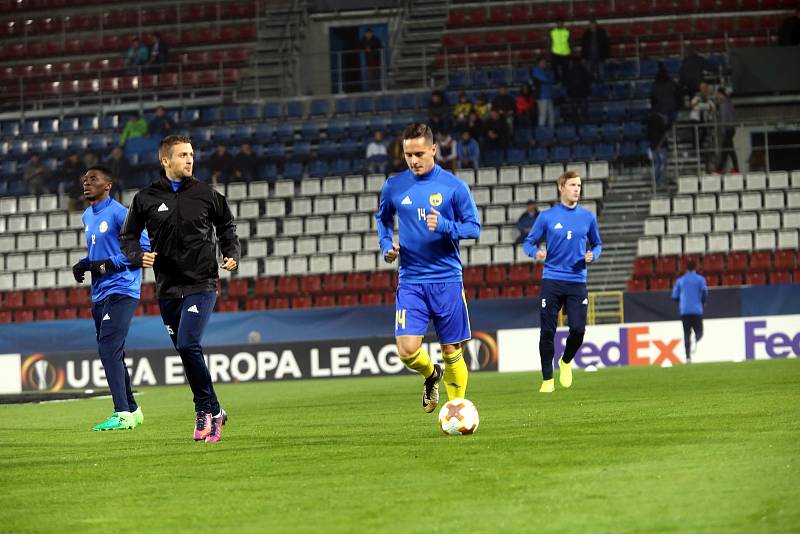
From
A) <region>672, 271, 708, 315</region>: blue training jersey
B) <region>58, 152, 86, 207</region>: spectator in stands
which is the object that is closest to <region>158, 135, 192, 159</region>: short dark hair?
<region>672, 271, 708, 315</region>: blue training jersey

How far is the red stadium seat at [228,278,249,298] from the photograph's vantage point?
31.8 metres

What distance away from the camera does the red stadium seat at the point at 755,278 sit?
29.3 meters

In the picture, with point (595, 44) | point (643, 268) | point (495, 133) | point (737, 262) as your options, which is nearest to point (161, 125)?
point (495, 133)

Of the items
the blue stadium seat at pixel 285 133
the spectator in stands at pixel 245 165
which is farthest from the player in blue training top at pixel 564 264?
the blue stadium seat at pixel 285 133

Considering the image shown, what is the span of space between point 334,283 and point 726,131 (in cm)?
1029

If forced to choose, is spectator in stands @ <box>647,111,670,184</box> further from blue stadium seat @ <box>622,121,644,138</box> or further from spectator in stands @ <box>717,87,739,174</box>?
spectator in stands @ <box>717,87,739,174</box>

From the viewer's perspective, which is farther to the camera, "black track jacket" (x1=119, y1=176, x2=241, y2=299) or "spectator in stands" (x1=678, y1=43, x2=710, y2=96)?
"spectator in stands" (x1=678, y1=43, x2=710, y2=96)

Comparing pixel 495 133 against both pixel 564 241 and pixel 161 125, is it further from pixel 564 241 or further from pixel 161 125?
pixel 564 241

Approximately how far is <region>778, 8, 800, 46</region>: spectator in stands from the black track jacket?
27.8m

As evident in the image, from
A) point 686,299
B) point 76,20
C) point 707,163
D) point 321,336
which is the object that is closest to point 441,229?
point 686,299

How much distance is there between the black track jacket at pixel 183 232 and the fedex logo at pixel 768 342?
17.9 meters

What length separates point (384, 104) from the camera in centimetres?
3634

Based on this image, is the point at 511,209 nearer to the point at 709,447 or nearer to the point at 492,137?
the point at 492,137

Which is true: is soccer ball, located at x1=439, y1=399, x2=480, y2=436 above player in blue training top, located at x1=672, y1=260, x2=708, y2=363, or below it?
above
